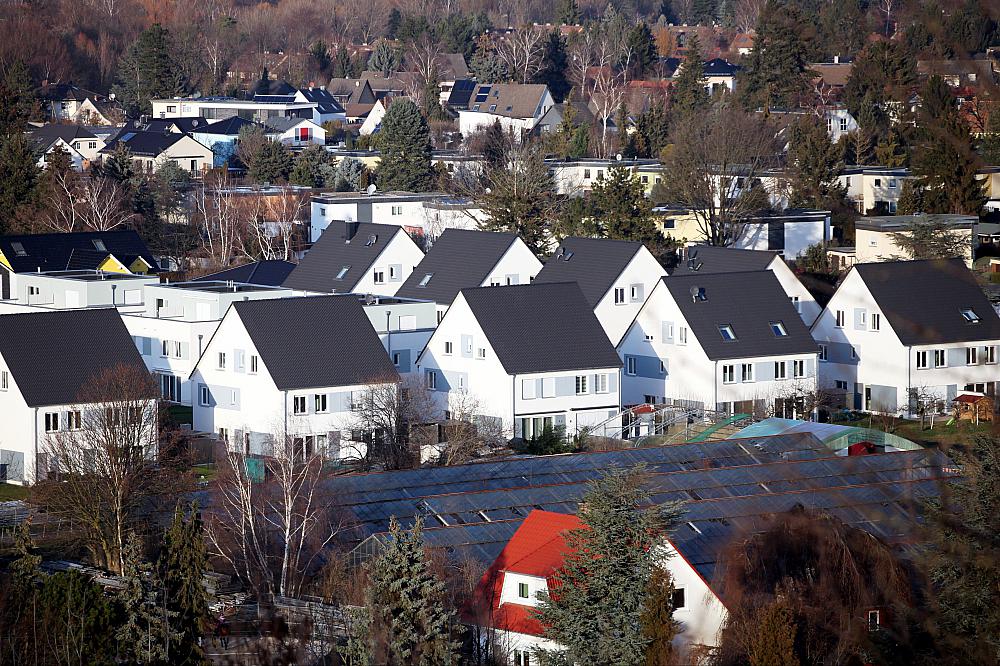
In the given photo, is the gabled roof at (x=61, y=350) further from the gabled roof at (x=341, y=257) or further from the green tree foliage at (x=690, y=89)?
the green tree foliage at (x=690, y=89)

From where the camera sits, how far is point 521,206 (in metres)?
36.6

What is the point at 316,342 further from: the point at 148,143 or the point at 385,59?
the point at 385,59

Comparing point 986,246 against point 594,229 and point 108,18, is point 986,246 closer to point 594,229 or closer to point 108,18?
point 594,229

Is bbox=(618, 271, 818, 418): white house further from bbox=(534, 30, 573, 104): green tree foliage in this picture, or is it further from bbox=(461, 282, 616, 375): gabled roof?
bbox=(534, 30, 573, 104): green tree foliage

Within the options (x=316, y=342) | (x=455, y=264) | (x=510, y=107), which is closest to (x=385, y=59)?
(x=510, y=107)

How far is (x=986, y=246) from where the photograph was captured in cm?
3831

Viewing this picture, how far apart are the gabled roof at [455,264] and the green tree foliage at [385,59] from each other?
2073 inches

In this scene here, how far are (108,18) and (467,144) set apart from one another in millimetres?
45127

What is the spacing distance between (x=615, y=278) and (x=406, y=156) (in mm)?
19442

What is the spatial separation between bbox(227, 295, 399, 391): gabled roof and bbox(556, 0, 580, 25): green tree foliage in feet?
240

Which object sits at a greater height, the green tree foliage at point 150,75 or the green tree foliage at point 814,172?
A: the green tree foliage at point 150,75

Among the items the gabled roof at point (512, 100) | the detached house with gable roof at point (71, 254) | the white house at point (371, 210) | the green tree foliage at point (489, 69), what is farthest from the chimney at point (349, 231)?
the green tree foliage at point (489, 69)

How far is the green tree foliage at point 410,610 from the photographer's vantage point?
1448 centimetres

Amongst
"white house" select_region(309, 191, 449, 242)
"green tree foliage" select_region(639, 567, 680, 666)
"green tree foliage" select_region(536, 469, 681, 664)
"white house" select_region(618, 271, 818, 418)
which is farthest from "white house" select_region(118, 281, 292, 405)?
"green tree foliage" select_region(639, 567, 680, 666)
